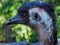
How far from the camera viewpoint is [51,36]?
1627 mm

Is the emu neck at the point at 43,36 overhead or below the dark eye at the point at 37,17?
below

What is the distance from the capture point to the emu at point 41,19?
1.59m

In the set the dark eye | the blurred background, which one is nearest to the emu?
the dark eye

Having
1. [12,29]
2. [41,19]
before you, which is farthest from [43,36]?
[12,29]

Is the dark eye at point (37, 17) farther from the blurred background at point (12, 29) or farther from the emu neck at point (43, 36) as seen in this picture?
the blurred background at point (12, 29)

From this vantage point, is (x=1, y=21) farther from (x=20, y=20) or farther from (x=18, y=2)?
(x=20, y=20)

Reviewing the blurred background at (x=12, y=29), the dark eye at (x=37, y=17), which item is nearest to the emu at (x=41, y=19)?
the dark eye at (x=37, y=17)

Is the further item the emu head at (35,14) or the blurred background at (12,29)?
the blurred background at (12,29)

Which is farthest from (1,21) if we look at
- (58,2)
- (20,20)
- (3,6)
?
(20,20)

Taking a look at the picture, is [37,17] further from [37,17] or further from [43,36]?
[43,36]

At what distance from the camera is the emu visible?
1.59 metres

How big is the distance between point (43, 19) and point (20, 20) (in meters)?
0.17

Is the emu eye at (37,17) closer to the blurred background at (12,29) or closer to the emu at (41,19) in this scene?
the emu at (41,19)

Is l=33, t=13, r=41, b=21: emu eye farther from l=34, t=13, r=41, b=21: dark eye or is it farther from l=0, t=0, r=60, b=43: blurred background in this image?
l=0, t=0, r=60, b=43: blurred background
